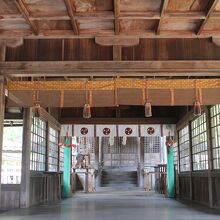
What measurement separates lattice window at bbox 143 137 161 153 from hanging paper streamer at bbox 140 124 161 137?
734 cm

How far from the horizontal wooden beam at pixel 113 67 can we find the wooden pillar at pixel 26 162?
3871 mm

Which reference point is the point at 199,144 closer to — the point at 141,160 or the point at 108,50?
the point at 108,50

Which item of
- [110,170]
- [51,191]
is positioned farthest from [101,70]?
[110,170]

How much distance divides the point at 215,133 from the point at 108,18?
16.8 feet

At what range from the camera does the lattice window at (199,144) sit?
9.96 m

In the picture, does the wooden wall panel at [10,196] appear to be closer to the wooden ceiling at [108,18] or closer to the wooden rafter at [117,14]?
the wooden ceiling at [108,18]

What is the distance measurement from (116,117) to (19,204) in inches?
234

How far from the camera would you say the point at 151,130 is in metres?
13.6

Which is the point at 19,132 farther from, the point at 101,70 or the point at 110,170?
the point at 110,170

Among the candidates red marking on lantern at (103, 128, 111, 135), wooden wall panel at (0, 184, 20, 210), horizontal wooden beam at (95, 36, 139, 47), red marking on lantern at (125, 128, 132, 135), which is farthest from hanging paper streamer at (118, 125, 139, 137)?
horizontal wooden beam at (95, 36, 139, 47)

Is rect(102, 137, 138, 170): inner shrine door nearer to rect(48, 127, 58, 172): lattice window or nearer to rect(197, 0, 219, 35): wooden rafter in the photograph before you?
rect(48, 127, 58, 172): lattice window

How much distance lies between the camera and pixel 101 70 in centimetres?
558

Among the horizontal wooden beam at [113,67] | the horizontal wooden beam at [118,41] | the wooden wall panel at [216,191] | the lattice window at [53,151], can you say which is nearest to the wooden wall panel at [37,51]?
the horizontal wooden beam at [113,67]

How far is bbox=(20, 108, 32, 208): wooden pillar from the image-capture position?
29.7 ft
